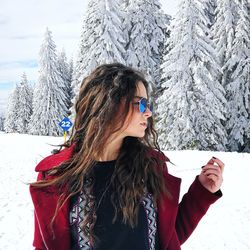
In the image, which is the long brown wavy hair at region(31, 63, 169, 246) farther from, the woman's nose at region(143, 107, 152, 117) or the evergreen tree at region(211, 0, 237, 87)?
the evergreen tree at region(211, 0, 237, 87)

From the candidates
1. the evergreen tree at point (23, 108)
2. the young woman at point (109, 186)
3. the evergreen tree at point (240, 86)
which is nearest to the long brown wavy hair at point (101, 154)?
the young woman at point (109, 186)

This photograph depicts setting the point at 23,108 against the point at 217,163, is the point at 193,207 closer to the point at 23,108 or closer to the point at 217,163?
the point at 217,163

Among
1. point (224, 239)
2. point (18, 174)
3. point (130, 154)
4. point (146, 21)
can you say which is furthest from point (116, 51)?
point (130, 154)

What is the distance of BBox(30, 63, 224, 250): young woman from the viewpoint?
7.34 ft

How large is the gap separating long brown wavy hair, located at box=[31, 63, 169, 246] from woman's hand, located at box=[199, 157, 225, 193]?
31cm

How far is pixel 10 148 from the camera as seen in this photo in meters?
21.0

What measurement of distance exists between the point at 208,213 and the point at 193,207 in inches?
314

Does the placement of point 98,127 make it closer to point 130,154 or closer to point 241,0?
point 130,154

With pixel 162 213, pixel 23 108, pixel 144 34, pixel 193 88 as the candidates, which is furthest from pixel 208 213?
pixel 23 108

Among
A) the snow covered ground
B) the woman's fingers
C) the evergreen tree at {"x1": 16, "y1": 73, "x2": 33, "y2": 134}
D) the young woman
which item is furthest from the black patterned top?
the evergreen tree at {"x1": 16, "y1": 73, "x2": 33, "y2": 134}

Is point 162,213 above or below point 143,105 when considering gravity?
below

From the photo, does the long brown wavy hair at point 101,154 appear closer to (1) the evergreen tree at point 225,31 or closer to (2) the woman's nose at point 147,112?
(2) the woman's nose at point 147,112

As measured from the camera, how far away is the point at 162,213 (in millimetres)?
2291

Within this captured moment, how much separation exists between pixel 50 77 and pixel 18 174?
28.3m
